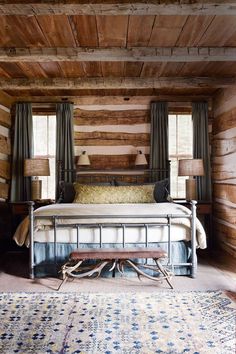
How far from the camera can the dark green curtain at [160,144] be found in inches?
221

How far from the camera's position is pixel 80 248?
3.74 m

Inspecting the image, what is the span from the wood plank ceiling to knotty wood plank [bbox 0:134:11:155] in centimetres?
103

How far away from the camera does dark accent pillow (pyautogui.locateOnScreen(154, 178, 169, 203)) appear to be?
17.1 feet

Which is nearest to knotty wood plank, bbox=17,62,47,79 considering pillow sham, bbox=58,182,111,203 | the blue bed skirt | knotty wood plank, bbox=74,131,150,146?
knotty wood plank, bbox=74,131,150,146

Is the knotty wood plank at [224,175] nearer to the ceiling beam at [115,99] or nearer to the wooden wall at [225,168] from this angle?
the wooden wall at [225,168]

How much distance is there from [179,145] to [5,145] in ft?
10.1

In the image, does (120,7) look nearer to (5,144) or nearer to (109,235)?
(109,235)

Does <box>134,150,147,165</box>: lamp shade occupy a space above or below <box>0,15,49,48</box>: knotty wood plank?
below

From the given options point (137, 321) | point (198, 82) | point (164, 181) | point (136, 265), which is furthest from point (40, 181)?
point (137, 321)

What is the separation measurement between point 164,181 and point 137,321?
119 inches

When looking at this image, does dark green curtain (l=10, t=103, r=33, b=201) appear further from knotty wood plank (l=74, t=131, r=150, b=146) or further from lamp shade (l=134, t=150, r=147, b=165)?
lamp shade (l=134, t=150, r=147, b=165)

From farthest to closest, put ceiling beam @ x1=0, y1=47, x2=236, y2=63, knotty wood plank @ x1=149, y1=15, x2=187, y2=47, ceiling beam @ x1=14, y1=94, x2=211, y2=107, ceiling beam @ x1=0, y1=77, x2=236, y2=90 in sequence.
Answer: ceiling beam @ x1=14, y1=94, x2=211, y2=107 < ceiling beam @ x1=0, y1=77, x2=236, y2=90 < ceiling beam @ x1=0, y1=47, x2=236, y2=63 < knotty wood plank @ x1=149, y1=15, x2=187, y2=47

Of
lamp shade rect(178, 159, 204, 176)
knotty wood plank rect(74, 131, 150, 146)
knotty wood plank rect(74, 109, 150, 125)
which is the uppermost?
knotty wood plank rect(74, 109, 150, 125)

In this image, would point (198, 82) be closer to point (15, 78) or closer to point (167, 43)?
point (167, 43)
